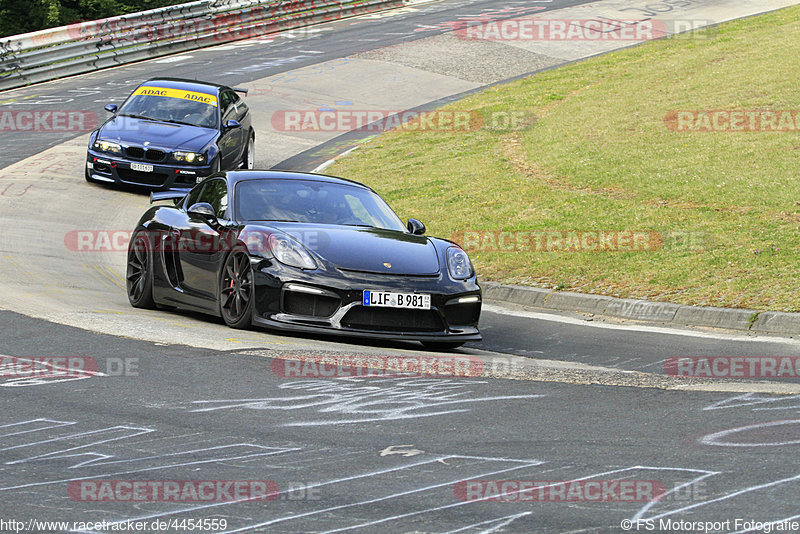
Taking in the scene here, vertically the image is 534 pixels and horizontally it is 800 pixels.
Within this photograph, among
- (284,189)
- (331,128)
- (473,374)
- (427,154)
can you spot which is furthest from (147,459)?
(331,128)

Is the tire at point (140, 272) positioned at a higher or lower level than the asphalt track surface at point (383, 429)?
higher

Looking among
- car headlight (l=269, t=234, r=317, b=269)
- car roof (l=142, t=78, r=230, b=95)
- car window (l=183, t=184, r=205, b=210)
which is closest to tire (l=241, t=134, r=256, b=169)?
car roof (l=142, t=78, r=230, b=95)

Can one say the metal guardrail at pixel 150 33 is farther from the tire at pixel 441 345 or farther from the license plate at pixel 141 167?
the tire at pixel 441 345

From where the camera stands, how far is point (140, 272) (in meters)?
10.8

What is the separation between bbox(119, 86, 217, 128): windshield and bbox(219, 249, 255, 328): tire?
1004 cm

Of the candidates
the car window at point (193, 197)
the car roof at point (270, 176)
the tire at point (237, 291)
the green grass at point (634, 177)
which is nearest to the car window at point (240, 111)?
the green grass at point (634, 177)

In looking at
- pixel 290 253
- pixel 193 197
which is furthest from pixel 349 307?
pixel 193 197

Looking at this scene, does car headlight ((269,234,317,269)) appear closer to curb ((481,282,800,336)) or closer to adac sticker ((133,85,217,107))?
curb ((481,282,800,336))

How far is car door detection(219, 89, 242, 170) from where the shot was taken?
61.4 ft

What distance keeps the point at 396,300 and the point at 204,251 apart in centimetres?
205

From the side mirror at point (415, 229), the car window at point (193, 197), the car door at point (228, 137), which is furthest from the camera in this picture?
the car door at point (228, 137)

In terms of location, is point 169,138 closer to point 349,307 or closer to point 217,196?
point 217,196

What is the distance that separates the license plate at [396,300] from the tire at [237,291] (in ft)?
3.15

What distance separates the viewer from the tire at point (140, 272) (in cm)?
1055
